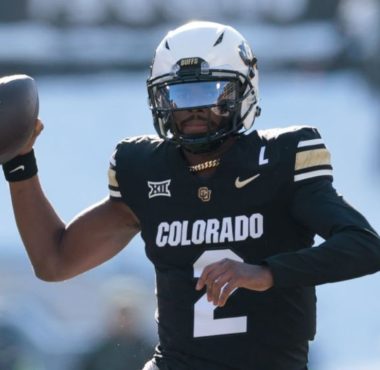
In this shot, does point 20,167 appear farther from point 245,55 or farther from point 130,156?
point 245,55

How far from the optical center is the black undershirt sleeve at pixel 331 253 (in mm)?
3793

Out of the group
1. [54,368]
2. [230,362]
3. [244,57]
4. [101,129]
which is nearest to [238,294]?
[230,362]

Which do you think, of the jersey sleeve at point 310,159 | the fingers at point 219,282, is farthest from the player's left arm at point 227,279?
the jersey sleeve at point 310,159

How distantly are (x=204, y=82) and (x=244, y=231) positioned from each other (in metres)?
0.48

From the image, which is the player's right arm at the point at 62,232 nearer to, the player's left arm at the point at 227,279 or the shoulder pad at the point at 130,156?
the shoulder pad at the point at 130,156

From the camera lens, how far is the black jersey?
159 inches

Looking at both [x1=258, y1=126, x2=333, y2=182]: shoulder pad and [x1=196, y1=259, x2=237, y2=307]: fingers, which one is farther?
[x1=258, y1=126, x2=333, y2=182]: shoulder pad

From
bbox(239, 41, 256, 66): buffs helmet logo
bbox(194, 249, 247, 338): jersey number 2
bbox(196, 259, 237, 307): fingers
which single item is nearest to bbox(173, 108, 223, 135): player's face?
bbox(239, 41, 256, 66): buffs helmet logo

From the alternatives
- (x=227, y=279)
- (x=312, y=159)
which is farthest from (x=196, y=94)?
(x=227, y=279)

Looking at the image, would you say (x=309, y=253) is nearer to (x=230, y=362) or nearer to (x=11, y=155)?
(x=230, y=362)

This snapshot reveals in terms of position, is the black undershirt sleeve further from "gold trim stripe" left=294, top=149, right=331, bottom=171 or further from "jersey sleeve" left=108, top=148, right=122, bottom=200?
"jersey sleeve" left=108, top=148, right=122, bottom=200

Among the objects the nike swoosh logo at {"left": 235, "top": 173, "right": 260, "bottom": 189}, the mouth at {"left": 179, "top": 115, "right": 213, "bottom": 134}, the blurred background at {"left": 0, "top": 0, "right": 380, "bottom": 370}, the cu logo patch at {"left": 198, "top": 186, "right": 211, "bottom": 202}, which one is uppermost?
the mouth at {"left": 179, "top": 115, "right": 213, "bottom": 134}

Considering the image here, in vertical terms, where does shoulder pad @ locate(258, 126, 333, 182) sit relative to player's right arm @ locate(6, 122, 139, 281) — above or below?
above

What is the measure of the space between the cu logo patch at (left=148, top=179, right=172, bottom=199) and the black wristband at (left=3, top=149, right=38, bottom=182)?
43 cm
